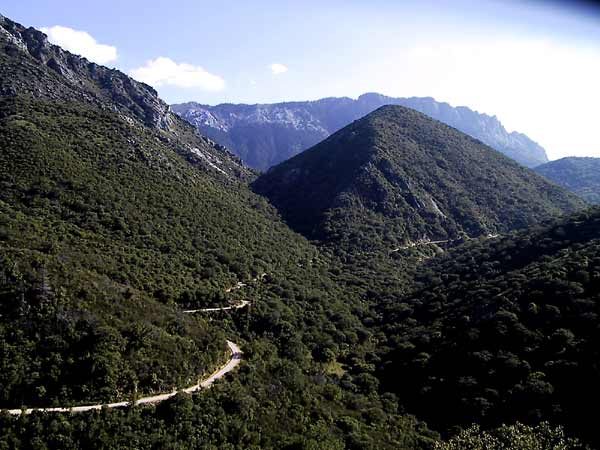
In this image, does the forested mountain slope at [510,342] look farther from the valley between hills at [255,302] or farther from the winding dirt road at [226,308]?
the winding dirt road at [226,308]

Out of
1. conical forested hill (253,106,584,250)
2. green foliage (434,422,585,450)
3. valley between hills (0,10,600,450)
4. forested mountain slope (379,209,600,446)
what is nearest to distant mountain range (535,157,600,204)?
conical forested hill (253,106,584,250)

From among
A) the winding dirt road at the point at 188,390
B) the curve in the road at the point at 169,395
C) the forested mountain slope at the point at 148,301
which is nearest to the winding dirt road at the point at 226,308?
the winding dirt road at the point at 188,390

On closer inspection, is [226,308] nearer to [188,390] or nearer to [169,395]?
[188,390]

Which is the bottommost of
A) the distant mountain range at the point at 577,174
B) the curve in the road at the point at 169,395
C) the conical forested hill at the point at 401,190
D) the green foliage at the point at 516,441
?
the curve in the road at the point at 169,395

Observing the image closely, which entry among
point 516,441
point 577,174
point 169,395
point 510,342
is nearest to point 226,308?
point 169,395

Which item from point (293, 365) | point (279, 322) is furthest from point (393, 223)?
point (293, 365)

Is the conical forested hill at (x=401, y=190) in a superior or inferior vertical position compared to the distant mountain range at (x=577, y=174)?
inferior
